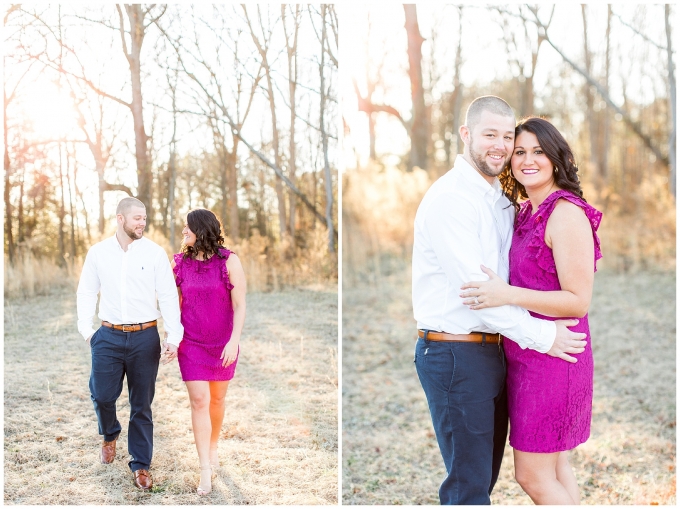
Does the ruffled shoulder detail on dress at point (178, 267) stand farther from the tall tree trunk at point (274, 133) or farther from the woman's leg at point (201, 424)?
the tall tree trunk at point (274, 133)

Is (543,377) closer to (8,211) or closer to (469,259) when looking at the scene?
(469,259)

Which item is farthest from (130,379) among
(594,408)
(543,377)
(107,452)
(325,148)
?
(594,408)

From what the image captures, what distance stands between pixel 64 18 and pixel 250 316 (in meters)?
1.83

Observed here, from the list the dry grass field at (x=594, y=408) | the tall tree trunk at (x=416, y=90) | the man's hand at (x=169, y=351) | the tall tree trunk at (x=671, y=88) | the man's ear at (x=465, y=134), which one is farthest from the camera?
the tall tree trunk at (x=671, y=88)

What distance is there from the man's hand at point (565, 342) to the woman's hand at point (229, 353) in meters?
1.50

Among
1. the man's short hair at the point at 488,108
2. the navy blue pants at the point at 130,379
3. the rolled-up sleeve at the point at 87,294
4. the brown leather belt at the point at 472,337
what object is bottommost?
A: the navy blue pants at the point at 130,379

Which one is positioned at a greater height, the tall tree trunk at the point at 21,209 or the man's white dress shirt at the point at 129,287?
the tall tree trunk at the point at 21,209

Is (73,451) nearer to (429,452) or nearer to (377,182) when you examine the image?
(429,452)

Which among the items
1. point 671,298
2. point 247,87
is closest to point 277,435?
point 247,87

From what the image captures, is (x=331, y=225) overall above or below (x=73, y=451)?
above

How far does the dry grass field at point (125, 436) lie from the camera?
9.99 ft

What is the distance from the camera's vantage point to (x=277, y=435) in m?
3.28

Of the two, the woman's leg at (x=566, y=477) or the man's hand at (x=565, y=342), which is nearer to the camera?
the man's hand at (x=565, y=342)

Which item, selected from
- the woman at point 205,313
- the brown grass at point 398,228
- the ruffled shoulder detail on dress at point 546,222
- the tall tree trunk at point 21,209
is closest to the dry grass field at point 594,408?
the brown grass at point 398,228
